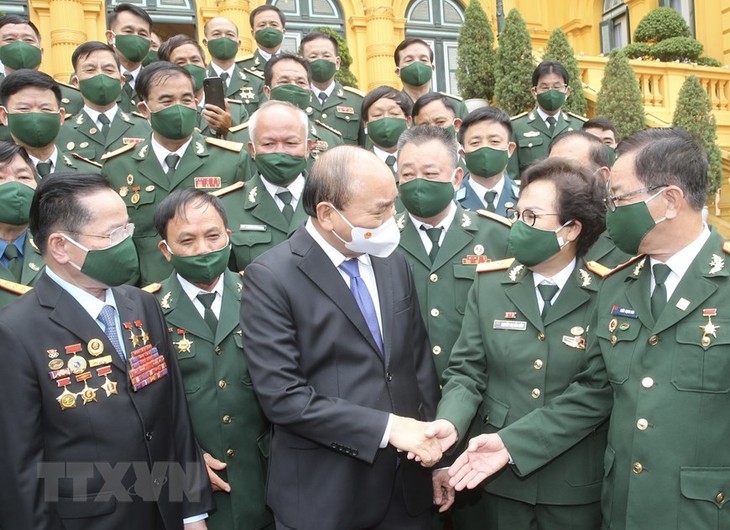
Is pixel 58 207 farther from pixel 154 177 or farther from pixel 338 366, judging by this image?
pixel 154 177

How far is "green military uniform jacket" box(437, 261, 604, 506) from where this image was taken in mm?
2854

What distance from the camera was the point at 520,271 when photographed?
3086 millimetres

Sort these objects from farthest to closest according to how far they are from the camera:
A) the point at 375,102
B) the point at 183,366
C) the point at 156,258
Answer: the point at 375,102 < the point at 156,258 < the point at 183,366

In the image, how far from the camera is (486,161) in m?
4.51

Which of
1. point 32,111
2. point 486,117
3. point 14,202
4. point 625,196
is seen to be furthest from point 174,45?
point 625,196

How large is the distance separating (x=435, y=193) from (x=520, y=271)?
26.7 inches

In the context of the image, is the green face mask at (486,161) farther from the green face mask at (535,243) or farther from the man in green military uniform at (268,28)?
the man in green military uniform at (268,28)

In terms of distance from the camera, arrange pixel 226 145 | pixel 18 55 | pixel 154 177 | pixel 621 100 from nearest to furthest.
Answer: pixel 154 177
pixel 226 145
pixel 18 55
pixel 621 100

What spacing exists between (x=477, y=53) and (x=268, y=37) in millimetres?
6368

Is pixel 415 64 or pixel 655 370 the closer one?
pixel 655 370

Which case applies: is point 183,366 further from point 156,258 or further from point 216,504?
point 156,258

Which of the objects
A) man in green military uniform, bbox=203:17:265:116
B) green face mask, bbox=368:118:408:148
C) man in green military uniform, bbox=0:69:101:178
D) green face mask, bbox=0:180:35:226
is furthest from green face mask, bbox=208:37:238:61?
green face mask, bbox=0:180:35:226

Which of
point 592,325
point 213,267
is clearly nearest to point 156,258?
point 213,267

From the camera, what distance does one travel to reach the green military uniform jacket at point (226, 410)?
3064 millimetres
